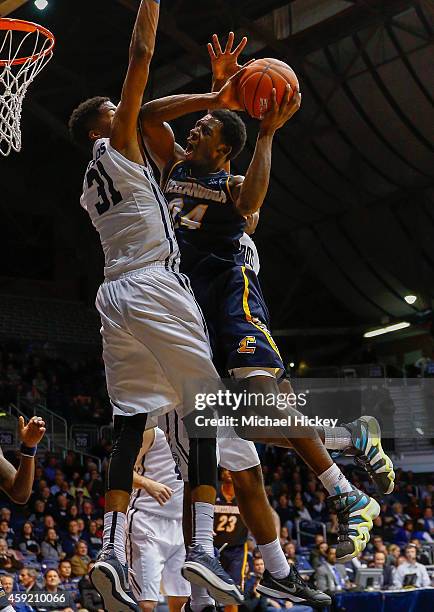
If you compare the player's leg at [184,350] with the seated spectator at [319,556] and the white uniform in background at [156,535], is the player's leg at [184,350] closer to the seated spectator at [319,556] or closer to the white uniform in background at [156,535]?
the white uniform in background at [156,535]

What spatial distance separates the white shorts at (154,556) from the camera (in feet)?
21.1

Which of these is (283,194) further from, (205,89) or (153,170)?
(153,170)

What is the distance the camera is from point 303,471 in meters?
19.6

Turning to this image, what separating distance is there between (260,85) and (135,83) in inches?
24.0

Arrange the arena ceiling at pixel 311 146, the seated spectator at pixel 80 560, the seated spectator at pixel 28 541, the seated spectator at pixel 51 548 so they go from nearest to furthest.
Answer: the seated spectator at pixel 80 560 → the seated spectator at pixel 51 548 → the seated spectator at pixel 28 541 → the arena ceiling at pixel 311 146

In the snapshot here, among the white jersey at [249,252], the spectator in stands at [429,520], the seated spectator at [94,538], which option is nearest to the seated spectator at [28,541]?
the seated spectator at [94,538]

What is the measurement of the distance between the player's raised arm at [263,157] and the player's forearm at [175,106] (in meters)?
0.27

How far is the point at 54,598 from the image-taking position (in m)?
10.2

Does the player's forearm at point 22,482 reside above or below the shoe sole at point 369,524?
A: above

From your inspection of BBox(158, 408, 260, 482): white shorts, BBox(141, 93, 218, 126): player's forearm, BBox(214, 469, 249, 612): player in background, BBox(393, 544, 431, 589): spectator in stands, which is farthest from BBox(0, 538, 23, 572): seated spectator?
BBox(141, 93, 218, 126): player's forearm

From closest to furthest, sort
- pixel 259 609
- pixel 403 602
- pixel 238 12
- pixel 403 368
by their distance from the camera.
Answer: pixel 259 609, pixel 403 602, pixel 238 12, pixel 403 368

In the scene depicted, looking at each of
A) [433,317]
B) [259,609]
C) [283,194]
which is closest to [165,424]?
[259,609]

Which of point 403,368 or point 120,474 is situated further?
point 403,368

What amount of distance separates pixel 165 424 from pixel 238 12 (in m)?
13.7
